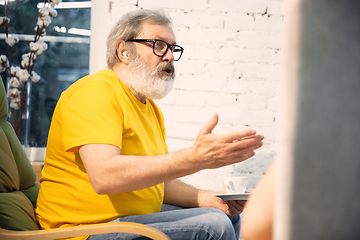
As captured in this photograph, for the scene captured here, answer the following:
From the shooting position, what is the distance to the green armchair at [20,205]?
2.66 feet

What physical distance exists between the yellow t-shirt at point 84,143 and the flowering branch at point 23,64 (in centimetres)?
89

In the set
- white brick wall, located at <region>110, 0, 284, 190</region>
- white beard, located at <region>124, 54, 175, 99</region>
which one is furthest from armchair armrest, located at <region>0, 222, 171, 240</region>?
white brick wall, located at <region>110, 0, 284, 190</region>

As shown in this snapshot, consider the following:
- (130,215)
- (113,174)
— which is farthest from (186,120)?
(113,174)

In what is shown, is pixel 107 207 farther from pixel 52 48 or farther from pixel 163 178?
pixel 52 48

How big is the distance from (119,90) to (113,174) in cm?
38

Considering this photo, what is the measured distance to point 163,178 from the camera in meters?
0.83

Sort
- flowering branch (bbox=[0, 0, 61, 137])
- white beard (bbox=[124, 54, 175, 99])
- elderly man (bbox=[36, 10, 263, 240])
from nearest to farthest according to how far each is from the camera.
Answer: elderly man (bbox=[36, 10, 263, 240]), white beard (bbox=[124, 54, 175, 99]), flowering branch (bbox=[0, 0, 61, 137])

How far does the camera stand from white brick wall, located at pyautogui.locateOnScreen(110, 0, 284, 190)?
5.65 feet

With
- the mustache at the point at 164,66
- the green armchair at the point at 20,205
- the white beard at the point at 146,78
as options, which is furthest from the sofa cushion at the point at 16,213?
the mustache at the point at 164,66

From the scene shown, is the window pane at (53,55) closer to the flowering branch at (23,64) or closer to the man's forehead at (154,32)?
the flowering branch at (23,64)

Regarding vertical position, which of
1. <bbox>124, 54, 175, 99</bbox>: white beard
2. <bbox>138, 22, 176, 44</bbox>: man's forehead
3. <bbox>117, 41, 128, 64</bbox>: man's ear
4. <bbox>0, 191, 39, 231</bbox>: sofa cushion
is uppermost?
<bbox>138, 22, 176, 44</bbox>: man's forehead

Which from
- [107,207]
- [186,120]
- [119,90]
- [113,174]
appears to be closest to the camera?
[113,174]

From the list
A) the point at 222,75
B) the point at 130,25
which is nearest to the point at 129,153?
the point at 130,25

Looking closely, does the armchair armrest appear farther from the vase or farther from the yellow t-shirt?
the vase
